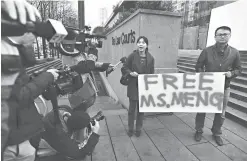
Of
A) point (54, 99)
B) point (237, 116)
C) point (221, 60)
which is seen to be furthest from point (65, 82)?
point (237, 116)

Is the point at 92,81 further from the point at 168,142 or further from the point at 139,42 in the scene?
the point at 168,142

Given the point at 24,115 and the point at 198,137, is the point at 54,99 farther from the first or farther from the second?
the point at 198,137

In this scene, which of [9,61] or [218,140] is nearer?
[9,61]

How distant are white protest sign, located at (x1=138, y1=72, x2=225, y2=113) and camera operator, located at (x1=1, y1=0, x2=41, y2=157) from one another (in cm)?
197

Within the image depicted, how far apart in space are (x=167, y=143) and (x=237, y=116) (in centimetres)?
200

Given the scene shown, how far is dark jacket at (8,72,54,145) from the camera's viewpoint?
1.26m

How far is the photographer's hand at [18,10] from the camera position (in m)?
1.09

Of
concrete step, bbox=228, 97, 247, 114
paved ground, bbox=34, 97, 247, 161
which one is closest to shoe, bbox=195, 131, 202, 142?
paved ground, bbox=34, 97, 247, 161

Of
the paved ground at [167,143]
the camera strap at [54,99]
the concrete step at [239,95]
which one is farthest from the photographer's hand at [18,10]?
the concrete step at [239,95]

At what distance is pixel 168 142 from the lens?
297 cm

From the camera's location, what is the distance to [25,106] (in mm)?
1368

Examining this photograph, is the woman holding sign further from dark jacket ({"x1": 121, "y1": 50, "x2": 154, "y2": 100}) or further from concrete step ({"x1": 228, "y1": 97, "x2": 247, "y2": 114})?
concrete step ({"x1": 228, "y1": 97, "x2": 247, "y2": 114})

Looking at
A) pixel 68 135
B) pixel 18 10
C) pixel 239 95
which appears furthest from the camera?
pixel 239 95

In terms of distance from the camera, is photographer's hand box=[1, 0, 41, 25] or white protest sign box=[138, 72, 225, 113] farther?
white protest sign box=[138, 72, 225, 113]
